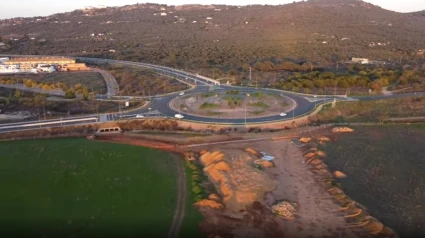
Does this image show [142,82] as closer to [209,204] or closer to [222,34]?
[209,204]

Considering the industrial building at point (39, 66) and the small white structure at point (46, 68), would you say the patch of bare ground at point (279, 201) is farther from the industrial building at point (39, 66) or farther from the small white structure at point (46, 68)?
the industrial building at point (39, 66)

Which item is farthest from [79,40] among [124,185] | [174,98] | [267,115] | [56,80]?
[124,185]

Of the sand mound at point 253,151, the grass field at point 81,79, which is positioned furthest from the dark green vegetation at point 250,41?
the sand mound at point 253,151

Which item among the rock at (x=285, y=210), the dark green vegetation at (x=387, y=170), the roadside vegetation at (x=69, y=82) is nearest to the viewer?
the rock at (x=285, y=210)

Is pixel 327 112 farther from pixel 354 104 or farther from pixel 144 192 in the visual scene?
pixel 144 192

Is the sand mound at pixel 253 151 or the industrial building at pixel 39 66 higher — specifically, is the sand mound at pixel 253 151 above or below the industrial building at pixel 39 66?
below

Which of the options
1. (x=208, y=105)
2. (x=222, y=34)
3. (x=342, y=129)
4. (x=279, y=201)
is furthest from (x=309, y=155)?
(x=222, y=34)
